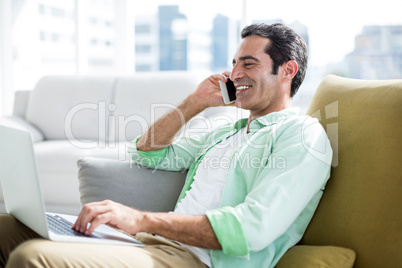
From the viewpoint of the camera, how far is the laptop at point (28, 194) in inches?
41.4

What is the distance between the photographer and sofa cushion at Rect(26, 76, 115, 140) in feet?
11.8

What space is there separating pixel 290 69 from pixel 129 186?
0.73m

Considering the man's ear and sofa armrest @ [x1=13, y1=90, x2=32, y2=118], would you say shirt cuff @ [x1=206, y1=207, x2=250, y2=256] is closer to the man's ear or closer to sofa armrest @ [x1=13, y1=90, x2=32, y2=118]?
the man's ear

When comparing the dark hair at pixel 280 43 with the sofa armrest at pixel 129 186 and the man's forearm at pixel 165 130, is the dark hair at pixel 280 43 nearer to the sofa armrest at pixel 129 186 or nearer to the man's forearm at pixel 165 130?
the man's forearm at pixel 165 130

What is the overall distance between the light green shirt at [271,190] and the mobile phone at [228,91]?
0.91 feet

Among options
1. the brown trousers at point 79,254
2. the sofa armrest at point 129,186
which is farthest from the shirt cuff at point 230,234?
the sofa armrest at point 129,186

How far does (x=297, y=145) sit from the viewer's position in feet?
4.24

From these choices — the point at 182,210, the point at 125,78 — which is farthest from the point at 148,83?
the point at 182,210

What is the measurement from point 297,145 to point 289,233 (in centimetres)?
25

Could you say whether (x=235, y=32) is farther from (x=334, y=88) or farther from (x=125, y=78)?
(x=334, y=88)

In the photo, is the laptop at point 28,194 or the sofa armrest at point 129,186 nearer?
the laptop at point 28,194

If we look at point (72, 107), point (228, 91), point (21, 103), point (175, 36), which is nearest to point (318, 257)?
point (228, 91)

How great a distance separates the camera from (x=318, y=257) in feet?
3.86

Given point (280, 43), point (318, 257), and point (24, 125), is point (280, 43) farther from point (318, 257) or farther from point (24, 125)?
point (24, 125)
